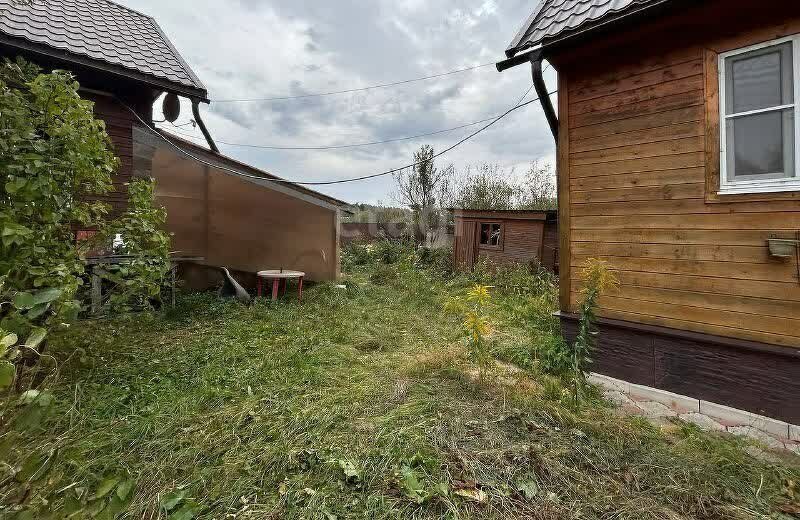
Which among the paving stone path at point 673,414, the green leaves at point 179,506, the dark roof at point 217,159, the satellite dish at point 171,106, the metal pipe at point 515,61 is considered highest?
the satellite dish at point 171,106

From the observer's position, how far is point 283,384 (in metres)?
2.96

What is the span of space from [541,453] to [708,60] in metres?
3.23

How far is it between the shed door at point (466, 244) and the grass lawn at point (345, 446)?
617cm

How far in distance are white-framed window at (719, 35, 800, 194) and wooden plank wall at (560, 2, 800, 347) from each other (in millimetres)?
111

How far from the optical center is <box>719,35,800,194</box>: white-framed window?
2410 mm

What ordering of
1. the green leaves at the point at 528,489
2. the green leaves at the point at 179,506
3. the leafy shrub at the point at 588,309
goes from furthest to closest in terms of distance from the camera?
1. the leafy shrub at the point at 588,309
2. the green leaves at the point at 528,489
3. the green leaves at the point at 179,506

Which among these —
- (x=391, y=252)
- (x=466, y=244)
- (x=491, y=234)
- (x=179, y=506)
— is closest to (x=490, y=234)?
(x=491, y=234)

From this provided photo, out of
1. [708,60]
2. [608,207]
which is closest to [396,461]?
[608,207]

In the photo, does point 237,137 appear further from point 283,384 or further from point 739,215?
point 739,215

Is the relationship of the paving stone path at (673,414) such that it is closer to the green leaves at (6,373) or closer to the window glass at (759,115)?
the window glass at (759,115)

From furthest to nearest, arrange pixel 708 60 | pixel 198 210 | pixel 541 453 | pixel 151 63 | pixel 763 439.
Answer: pixel 198 210 < pixel 151 63 < pixel 708 60 < pixel 763 439 < pixel 541 453

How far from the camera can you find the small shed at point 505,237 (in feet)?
28.6

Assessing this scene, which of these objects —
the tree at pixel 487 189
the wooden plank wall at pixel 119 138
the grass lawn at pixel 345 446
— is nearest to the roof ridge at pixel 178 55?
the wooden plank wall at pixel 119 138

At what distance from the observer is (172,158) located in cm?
614
